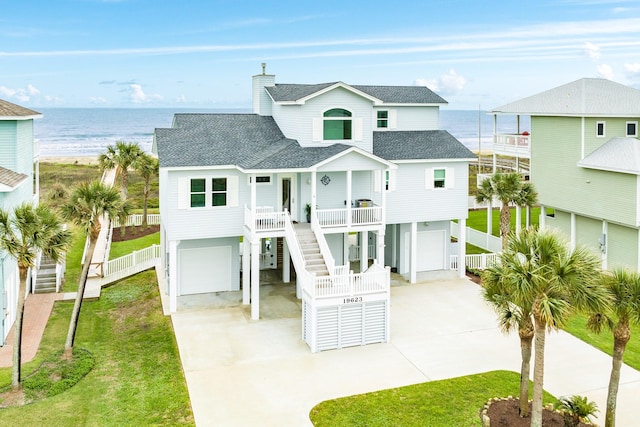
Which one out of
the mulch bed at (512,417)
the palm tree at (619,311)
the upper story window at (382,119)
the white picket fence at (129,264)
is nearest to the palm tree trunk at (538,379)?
the mulch bed at (512,417)

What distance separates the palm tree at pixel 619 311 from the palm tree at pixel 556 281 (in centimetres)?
37

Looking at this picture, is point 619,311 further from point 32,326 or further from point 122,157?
point 122,157

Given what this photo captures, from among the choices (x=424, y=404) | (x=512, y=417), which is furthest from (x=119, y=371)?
(x=512, y=417)

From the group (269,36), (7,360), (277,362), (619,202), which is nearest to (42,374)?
(7,360)

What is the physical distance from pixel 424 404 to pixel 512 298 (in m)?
4.16

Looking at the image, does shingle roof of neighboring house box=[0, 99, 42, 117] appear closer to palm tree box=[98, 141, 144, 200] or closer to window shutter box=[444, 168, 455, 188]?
palm tree box=[98, 141, 144, 200]

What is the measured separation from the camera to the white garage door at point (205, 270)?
23.1m

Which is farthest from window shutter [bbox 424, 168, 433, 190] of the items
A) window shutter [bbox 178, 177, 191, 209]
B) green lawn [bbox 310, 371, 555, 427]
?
green lawn [bbox 310, 371, 555, 427]

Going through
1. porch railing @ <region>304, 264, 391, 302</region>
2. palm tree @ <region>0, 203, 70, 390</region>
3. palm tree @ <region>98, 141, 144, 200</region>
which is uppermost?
palm tree @ <region>98, 141, 144, 200</region>

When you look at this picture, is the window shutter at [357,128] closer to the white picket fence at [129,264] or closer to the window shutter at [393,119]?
the window shutter at [393,119]

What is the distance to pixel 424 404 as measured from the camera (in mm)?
14172

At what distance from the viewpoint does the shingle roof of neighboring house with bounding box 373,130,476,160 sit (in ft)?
82.7

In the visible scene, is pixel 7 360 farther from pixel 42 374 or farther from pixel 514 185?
pixel 514 185

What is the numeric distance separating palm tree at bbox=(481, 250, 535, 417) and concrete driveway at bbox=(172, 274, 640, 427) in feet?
9.55
